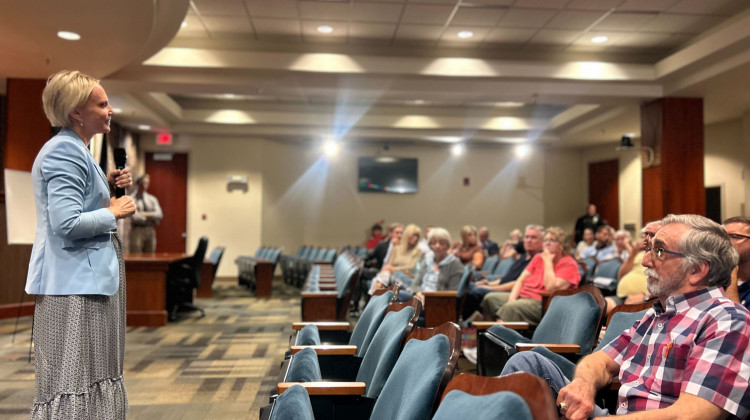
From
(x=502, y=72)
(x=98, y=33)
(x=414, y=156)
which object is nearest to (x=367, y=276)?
(x=502, y=72)

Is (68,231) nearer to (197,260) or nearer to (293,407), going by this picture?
(293,407)

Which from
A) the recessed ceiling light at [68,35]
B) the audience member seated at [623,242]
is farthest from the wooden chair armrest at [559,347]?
the recessed ceiling light at [68,35]

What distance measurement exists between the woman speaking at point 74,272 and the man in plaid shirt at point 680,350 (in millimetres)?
1228

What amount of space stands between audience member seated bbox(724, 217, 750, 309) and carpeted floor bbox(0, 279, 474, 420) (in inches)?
89.5

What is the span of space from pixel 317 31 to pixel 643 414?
641 cm

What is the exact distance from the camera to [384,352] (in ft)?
6.40

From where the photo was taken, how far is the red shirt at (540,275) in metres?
4.50

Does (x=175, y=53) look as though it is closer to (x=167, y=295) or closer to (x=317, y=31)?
(x=317, y=31)

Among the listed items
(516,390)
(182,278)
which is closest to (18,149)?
(182,278)

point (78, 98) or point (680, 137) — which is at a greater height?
point (680, 137)

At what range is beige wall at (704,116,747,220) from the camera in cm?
1024

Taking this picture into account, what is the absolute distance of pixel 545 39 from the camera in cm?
738

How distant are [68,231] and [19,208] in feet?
14.5

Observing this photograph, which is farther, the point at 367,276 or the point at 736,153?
the point at 736,153
